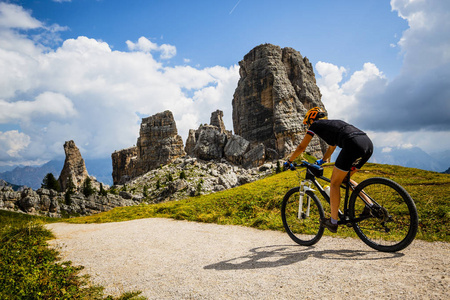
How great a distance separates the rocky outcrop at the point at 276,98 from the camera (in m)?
99.0

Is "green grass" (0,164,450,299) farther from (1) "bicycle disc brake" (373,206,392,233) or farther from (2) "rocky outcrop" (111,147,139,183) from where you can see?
(2) "rocky outcrop" (111,147,139,183)

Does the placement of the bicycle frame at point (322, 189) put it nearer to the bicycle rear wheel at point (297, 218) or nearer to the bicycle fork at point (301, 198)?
the bicycle fork at point (301, 198)

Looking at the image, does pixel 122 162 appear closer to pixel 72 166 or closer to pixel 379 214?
pixel 72 166

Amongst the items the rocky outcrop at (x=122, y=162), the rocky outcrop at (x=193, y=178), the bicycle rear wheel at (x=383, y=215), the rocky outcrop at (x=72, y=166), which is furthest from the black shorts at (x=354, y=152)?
the rocky outcrop at (x=122, y=162)

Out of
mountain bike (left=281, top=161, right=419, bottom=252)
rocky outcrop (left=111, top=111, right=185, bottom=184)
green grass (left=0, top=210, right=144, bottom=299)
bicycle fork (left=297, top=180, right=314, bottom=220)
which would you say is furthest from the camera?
rocky outcrop (left=111, top=111, right=185, bottom=184)

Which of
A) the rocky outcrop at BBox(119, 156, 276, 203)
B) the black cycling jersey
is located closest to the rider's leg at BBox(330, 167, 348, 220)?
the black cycling jersey

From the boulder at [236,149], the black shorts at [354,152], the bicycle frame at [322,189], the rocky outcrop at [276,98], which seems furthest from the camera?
the boulder at [236,149]

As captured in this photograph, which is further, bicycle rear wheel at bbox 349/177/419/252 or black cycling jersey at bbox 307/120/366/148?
black cycling jersey at bbox 307/120/366/148

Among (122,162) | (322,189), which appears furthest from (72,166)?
(322,189)

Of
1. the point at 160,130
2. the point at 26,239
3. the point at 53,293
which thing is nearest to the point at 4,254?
the point at 26,239

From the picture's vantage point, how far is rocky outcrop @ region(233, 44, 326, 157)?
9900cm

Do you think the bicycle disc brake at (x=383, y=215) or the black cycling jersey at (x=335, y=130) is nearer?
the bicycle disc brake at (x=383, y=215)

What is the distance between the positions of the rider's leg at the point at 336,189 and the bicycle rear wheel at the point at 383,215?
15.1 inches

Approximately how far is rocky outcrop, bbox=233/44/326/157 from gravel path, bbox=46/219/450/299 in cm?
9145
